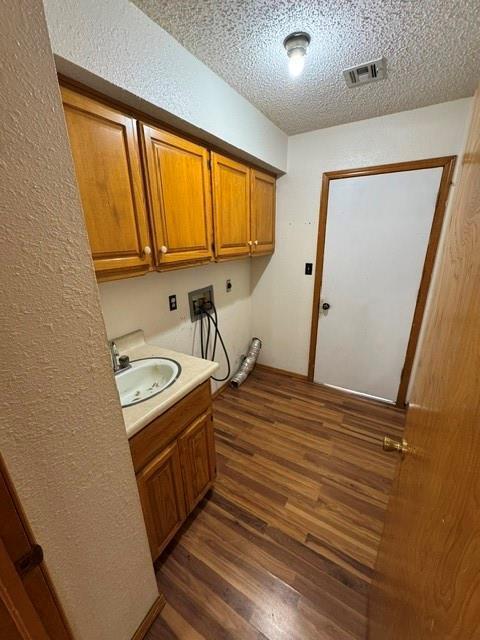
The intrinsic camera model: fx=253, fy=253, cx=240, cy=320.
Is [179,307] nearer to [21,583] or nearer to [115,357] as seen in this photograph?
[115,357]

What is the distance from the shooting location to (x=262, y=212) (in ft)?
7.06

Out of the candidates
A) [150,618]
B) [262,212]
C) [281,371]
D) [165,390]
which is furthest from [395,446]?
[281,371]

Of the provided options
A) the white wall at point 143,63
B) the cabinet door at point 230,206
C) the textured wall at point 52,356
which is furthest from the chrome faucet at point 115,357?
the white wall at point 143,63

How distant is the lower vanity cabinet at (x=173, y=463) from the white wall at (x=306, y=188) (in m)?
1.51

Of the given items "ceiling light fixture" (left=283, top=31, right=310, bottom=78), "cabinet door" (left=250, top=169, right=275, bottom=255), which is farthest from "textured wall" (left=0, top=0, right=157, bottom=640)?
"cabinet door" (left=250, top=169, right=275, bottom=255)

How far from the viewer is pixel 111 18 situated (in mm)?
882

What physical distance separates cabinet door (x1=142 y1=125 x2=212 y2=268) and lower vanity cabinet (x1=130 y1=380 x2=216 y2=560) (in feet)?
2.43

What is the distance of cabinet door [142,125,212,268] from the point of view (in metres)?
1.18

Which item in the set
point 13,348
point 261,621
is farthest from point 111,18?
point 261,621

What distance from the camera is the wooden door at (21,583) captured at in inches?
16.3

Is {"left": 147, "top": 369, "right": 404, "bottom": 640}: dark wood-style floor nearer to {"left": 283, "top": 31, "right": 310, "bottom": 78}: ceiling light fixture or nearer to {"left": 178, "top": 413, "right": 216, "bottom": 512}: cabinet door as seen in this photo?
{"left": 178, "top": 413, "right": 216, "bottom": 512}: cabinet door

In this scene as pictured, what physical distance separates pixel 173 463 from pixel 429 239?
7.29 feet

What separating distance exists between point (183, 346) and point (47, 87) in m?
1.61

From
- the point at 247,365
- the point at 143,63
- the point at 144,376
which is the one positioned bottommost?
the point at 247,365
